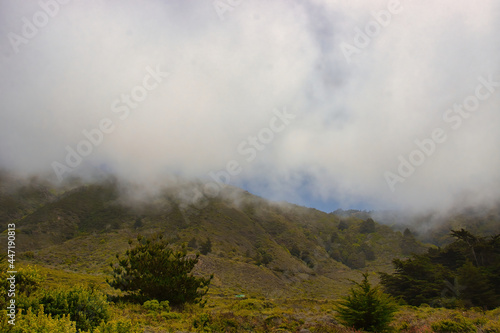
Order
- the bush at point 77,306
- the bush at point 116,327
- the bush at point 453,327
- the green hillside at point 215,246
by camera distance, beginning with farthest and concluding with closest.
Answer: the green hillside at point 215,246 → the bush at point 453,327 → the bush at point 77,306 → the bush at point 116,327

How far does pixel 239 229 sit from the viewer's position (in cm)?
9362

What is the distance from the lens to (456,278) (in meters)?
26.4

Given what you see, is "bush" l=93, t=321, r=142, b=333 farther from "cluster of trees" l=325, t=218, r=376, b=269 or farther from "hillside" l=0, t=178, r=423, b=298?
"cluster of trees" l=325, t=218, r=376, b=269

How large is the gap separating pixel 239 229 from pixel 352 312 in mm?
83098

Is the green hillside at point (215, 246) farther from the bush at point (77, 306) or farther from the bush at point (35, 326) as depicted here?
the bush at point (77, 306)

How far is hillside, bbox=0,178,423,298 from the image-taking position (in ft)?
186

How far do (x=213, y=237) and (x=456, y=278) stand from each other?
61551 millimetres

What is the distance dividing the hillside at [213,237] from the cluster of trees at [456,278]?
24997 millimetres

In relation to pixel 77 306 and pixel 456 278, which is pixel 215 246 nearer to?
pixel 456 278

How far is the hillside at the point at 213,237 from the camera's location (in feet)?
186

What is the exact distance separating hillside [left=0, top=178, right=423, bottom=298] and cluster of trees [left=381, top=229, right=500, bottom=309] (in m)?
25.0

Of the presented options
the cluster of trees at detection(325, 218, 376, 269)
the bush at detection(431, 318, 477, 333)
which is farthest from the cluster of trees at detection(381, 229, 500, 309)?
the cluster of trees at detection(325, 218, 376, 269)

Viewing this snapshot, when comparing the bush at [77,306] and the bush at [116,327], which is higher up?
the bush at [77,306]

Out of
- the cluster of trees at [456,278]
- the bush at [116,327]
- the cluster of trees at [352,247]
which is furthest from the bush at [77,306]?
the cluster of trees at [352,247]
